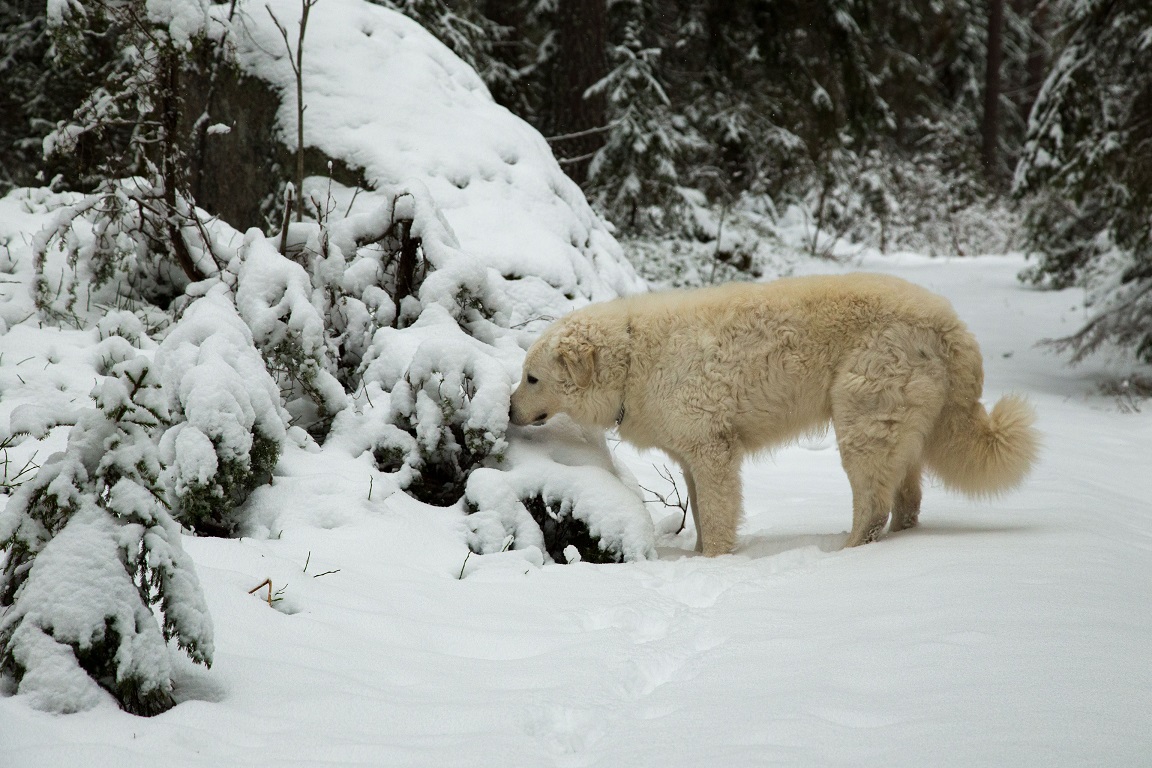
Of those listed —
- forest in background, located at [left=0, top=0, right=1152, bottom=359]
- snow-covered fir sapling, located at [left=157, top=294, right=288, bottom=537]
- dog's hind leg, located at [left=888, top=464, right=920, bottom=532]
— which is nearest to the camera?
snow-covered fir sapling, located at [left=157, top=294, right=288, bottom=537]

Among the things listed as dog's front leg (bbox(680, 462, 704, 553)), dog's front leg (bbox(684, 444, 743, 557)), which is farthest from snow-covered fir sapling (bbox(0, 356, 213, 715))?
dog's front leg (bbox(680, 462, 704, 553))

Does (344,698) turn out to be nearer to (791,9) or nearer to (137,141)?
(137,141)

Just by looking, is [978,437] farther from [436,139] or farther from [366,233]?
[436,139]

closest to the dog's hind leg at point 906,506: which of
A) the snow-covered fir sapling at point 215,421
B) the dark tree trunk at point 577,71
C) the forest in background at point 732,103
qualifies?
the snow-covered fir sapling at point 215,421

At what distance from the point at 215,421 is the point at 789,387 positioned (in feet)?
10.3

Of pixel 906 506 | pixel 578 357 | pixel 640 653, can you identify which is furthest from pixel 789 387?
pixel 640 653

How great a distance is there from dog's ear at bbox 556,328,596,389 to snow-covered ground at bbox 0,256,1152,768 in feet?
4.38

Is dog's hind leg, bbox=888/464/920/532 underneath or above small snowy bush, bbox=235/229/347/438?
underneath

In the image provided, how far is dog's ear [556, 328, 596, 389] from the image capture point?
5.13 metres

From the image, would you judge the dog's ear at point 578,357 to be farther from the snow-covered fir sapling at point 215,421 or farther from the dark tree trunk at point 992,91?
the dark tree trunk at point 992,91

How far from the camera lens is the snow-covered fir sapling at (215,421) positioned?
360 cm

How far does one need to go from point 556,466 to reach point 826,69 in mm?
12364

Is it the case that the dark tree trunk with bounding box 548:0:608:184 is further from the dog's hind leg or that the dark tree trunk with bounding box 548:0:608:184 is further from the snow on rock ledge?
the dog's hind leg

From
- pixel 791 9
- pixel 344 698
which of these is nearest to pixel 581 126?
pixel 791 9
